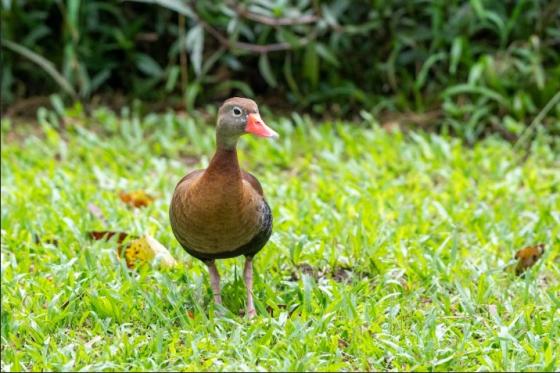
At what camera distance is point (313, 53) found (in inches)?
278

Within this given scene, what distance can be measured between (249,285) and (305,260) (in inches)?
22.3

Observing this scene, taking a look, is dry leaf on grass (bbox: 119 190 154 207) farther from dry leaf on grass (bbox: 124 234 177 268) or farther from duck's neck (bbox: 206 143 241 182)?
duck's neck (bbox: 206 143 241 182)

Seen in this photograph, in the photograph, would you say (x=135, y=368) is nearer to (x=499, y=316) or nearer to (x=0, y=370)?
(x=0, y=370)

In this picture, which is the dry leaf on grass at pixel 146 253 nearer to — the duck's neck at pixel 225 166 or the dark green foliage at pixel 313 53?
the duck's neck at pixel 225 166

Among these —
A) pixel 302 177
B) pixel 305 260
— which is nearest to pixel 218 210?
→ pixel 305 260

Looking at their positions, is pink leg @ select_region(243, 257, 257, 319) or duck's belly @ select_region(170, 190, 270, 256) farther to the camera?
pink leg @ select_region(243, 257, 257, 319)

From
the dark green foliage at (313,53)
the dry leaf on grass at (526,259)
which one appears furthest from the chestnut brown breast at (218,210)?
the dark green foliage at (313,53)

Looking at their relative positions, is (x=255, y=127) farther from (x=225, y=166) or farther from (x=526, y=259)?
(x=526, y=259)

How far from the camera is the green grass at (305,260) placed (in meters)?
3.44

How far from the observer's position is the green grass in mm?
3438

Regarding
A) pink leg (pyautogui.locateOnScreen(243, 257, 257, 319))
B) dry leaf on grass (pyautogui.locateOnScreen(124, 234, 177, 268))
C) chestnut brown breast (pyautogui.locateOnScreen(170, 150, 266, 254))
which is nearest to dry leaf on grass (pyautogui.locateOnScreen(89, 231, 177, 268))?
dry leaf on grass (pyautogui.locateOnScreen(124, 234, 177, 268))

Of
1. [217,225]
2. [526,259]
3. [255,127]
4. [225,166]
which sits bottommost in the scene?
[526,259]

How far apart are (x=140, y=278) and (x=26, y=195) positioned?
4.82ft

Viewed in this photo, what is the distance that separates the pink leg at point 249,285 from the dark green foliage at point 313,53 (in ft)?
9.57
